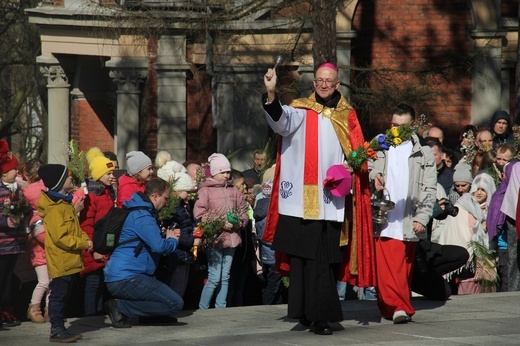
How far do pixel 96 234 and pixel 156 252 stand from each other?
22.4 inches

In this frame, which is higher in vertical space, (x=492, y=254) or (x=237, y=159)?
(x=237, y=159)

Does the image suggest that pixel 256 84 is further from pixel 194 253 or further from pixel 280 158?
pixel 280 158

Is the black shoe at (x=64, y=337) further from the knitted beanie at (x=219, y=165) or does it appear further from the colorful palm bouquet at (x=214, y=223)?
the knitted beanie at (x=219, y=165)

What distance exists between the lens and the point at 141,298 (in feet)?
35.1

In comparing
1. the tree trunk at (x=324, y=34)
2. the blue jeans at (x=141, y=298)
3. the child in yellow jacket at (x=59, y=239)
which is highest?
the tree trunk at (x=324, y=34)

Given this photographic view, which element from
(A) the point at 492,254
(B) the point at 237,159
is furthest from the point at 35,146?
(A) the point at 492,254

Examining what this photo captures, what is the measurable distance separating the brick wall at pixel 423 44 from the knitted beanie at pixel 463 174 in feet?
19.2

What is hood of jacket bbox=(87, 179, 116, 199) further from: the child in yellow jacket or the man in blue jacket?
the child in yellow jacket

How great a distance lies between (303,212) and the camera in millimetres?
10336

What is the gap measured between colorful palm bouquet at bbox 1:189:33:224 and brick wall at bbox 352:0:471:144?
10.1 m

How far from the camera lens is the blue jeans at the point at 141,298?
10711 millimetres

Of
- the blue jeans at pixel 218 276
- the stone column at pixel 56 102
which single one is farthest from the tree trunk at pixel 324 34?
the stone column at pixel 56 102

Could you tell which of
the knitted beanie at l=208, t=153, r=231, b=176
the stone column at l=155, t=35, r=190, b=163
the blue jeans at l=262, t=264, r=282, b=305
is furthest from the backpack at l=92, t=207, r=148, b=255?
the stone column at l=155, t=35, r=190, b=163

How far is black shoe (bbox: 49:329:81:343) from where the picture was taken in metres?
9.98
